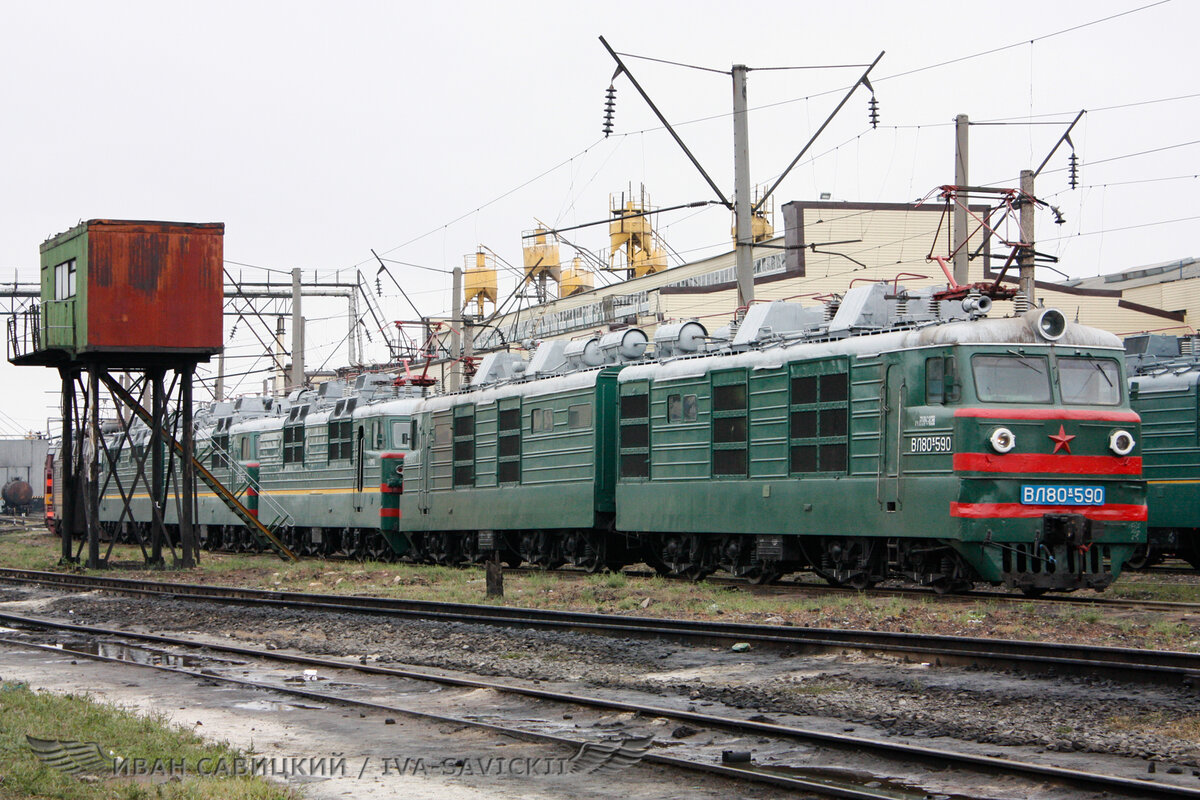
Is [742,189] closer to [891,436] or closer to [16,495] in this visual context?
[891,436]

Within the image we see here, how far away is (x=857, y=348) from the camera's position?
18.7 m

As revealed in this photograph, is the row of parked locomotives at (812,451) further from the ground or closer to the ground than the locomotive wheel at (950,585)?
further from the ground

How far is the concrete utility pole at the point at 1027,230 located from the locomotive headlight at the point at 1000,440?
7.64 m

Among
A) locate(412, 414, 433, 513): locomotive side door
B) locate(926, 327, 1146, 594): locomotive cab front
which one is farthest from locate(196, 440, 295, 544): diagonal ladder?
locate(926, 327, 1146, 594): locomotive cab front

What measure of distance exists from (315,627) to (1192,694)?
11330 mm

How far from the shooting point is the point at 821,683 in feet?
39.6

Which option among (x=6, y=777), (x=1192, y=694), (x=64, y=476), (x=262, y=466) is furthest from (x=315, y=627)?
(x=262, y=466)

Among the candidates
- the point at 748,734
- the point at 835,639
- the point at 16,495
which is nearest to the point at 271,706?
the point at 748,734

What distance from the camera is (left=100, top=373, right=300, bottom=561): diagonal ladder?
3148 centimetres

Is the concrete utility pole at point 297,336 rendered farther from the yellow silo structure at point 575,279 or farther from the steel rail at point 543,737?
the steel rail at point 543,737

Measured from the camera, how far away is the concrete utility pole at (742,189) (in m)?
24.6

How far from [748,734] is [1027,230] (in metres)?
16.9

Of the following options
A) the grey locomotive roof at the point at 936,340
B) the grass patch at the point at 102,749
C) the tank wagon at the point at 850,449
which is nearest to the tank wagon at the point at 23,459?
the tank wagon at the point at 850,449

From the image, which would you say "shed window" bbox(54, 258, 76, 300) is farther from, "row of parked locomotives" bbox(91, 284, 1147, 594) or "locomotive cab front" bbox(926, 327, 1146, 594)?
"locomotive cab front" bbox(926, 327, 1146, 594)
